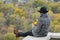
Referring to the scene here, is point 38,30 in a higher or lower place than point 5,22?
higher

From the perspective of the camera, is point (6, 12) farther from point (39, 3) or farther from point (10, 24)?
point (39, 3)

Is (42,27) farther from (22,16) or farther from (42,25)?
(22,16)

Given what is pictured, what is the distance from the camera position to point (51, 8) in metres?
14.8

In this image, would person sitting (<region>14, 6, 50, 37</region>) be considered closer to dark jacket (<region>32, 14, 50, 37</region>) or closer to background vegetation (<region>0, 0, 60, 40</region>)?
dark jacket (<region>32, 14, 50, 37</region>)

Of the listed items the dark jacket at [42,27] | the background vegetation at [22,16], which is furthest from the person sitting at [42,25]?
the background vegetation at [22,16]

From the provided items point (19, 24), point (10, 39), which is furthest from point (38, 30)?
point (19, 24)

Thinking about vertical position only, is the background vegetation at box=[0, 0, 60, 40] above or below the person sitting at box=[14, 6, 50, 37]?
below

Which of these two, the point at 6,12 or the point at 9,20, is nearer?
the point at 9,20

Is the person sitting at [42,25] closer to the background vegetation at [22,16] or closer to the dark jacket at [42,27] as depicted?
the dark jacket at [42,27]

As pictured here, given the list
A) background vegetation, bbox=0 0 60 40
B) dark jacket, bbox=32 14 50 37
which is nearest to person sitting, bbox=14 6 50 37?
dark jacket, bbox=32 14 50 37

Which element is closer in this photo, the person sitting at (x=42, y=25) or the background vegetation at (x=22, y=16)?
the person sitting at (x=42, y=25)

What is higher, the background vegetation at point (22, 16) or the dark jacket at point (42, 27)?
the dark jacket at point (42, 27)

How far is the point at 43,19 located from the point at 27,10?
495 inches

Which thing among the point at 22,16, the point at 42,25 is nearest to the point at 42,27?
the point at 42,25
